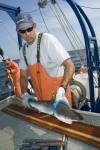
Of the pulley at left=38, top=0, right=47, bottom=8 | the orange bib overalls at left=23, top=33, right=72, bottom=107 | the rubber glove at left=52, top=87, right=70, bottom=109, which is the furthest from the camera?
the pulley at left=38, top=0, right=47, bottom=8

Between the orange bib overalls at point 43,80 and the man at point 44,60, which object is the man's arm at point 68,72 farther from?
the orange bib overalls at point 43,80

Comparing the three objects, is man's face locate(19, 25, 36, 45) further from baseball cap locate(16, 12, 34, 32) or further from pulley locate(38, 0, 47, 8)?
pulley locate(38, 0, 47, 8)

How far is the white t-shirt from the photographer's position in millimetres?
2779

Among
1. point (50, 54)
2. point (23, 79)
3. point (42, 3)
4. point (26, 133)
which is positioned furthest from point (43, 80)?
point (42, 3)

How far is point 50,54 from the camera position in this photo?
9.52ft

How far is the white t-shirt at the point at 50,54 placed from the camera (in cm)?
278

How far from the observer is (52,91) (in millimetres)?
3336

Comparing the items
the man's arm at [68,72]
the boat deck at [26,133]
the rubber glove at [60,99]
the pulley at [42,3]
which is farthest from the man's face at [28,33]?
the pulley at [42,3]

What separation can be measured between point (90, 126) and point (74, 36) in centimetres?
501

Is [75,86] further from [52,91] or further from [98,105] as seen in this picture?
[52,91]

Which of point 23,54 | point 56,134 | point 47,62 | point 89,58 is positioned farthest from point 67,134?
point 89,58

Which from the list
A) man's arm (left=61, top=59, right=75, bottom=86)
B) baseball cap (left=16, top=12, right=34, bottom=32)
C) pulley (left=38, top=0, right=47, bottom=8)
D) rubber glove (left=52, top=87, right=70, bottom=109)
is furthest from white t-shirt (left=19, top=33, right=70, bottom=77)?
pulley (left=38, top=0, right=47, bottom=8)

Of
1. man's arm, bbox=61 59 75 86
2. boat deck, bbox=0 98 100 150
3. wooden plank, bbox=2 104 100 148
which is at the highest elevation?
man's arm, bbox=61 59 75 86

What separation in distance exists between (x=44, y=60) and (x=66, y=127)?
1.60 meters
